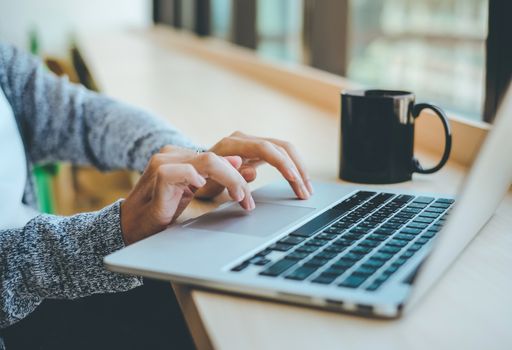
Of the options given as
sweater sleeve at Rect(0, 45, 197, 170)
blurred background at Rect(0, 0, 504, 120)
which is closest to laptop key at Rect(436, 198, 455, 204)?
sweater sleeve at Rect(0, 45, 197, 170)

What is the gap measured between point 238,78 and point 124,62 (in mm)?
628

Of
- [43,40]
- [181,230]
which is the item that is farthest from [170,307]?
[43,40]

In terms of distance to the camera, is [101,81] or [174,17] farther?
[174,17]

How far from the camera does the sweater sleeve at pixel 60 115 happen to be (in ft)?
3.97

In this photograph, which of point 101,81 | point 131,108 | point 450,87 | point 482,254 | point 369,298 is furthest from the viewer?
point 450,87

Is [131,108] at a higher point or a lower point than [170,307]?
higher

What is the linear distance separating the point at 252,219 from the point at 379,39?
2721 mm

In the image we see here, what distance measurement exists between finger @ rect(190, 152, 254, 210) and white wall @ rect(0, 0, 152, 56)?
507 centimetres

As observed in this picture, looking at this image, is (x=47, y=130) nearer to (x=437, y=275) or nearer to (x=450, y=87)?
(x=437, y=275)

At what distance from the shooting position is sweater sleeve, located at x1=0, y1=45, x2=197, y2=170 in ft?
3.97

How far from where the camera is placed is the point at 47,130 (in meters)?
1.26

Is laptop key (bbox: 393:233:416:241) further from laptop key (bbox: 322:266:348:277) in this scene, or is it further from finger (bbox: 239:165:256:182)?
finger (bbox: 239:165:256:182)

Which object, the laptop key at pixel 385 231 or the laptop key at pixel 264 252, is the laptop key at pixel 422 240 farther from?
the laptop key at pixel 264 252

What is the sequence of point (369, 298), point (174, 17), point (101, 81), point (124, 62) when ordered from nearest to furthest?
point (369, 298)
point (101, 81)
point (124, 62)
point (174, 17)
